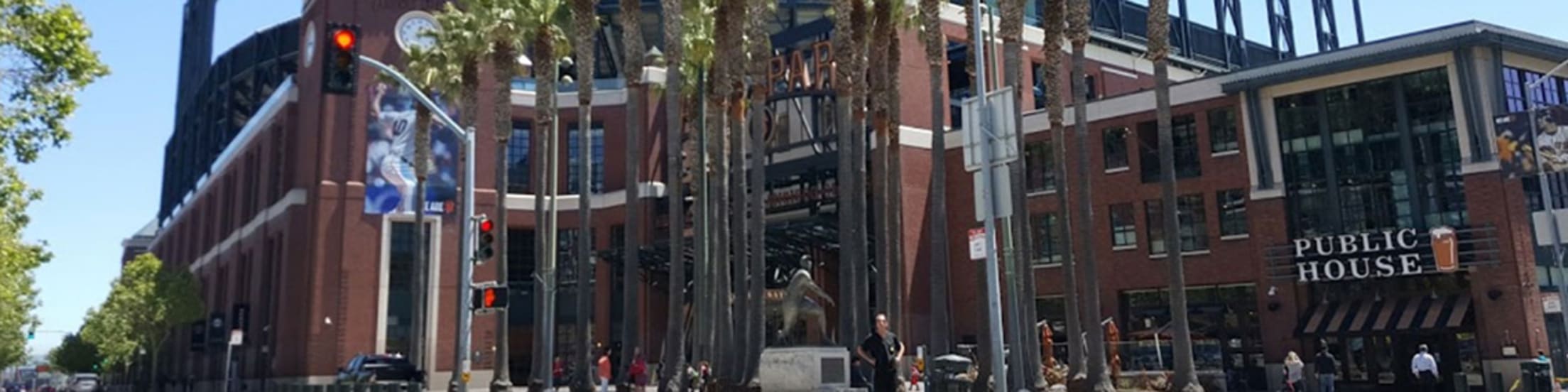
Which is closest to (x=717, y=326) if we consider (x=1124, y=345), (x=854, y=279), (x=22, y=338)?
(x=854, y=279)

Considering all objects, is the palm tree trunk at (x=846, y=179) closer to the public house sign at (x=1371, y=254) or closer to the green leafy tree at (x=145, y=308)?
the public house sign at (x=1371, y=254)

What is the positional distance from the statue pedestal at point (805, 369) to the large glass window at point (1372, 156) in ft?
76.1

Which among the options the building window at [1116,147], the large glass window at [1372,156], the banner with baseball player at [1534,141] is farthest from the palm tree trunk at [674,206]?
the banner with baseball player at [1534,141]

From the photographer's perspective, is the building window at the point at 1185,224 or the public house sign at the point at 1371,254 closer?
the public house sign at the point at 1371,254

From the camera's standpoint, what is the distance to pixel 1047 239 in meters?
48.3

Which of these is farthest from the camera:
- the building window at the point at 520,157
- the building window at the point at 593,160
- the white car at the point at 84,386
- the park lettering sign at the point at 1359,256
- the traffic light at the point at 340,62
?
the white car at the point at 84,386

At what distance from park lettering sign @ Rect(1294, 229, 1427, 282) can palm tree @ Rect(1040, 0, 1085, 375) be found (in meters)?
10.7

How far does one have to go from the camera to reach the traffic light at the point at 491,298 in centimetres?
2520

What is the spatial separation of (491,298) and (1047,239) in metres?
28.3

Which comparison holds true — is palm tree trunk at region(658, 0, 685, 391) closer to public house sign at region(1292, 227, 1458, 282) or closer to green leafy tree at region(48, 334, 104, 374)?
public house sign at region(1292, 227, 1458, 282)

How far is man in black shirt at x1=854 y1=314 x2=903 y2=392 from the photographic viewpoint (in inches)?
655

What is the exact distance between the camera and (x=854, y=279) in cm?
3378

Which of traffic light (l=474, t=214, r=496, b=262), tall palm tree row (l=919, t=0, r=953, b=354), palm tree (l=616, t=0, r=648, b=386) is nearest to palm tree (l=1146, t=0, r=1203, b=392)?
tall palm tree row (l=919, t=0, r=953, b=354)

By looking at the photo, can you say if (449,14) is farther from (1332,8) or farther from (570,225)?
(1332,8)
